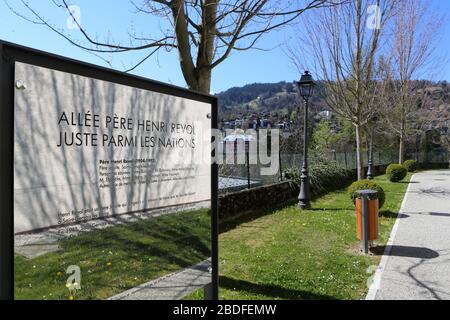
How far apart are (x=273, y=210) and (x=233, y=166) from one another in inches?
66.6

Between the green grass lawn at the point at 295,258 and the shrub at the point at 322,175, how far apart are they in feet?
11.9

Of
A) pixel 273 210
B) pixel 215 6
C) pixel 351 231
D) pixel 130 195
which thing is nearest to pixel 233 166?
pixel 273 210

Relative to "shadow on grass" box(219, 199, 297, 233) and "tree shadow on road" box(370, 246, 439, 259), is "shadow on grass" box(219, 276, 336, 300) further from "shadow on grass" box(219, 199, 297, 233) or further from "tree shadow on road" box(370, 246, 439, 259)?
"shadow on grass" box(219, 199, 297, 233)

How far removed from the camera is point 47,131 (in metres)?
2.11

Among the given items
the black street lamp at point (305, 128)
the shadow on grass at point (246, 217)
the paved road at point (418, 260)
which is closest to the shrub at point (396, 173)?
the paved road at point (418, 260)

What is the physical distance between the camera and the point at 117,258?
2592 mm

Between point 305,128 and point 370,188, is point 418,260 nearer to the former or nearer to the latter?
point 370,188

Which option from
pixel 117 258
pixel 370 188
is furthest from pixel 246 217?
pixel 117 258

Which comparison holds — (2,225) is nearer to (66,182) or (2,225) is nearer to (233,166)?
(66,182)

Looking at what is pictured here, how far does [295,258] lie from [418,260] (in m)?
1.92

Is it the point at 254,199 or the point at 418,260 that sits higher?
the point at 254,199

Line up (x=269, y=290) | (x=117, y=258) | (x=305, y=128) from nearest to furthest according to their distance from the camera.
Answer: (x=117, y=258) < (x=269, y=290) < (x=305, y=128)

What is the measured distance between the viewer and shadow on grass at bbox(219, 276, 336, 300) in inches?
177

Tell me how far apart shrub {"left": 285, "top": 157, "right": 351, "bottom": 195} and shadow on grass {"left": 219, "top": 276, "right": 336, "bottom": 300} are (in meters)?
8.81
